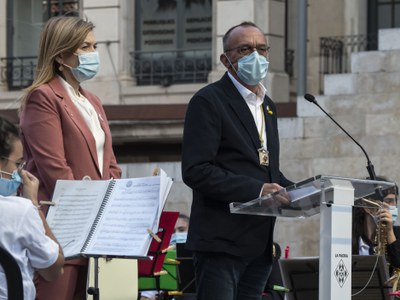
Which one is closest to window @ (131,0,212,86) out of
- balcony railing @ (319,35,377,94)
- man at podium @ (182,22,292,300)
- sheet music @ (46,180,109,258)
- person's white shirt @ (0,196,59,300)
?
balcony railing @ (319,35,377,94)

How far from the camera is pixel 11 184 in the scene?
7625mm

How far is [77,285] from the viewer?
336 inches

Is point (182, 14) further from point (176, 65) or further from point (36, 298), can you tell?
point (36, 298)

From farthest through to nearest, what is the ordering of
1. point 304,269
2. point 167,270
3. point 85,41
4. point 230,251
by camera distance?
1. point 167,270
2. point 304,269
3. point 85,41
4. point 230,251

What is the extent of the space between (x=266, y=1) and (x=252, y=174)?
1222 cm

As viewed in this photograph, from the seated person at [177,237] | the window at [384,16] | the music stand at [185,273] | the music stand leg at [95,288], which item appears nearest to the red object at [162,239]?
the music stand leg at [95,288]

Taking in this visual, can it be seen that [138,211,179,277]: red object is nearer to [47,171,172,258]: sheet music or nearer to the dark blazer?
the dark blazer

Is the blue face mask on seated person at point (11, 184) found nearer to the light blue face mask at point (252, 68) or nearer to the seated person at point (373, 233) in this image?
the light blue face mask at point (252, 68)

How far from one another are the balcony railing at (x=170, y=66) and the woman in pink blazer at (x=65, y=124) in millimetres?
12389

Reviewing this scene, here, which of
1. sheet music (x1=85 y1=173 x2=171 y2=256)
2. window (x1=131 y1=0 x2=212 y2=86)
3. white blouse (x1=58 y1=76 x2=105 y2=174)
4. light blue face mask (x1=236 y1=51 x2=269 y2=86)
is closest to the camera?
sheet music (x1=85 y1=173 x2=171 y2=256)

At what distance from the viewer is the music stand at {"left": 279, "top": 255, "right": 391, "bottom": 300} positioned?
10.8 meters

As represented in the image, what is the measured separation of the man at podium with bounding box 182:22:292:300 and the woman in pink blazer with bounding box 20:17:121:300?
62cm

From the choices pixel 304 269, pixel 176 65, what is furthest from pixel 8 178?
pixel 176 65

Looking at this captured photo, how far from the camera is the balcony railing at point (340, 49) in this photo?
20422 mm
